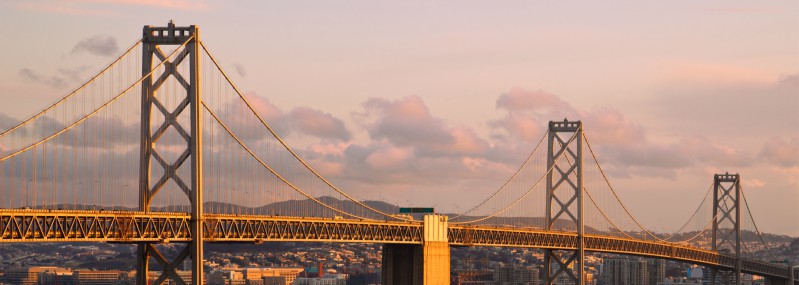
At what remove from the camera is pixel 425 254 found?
107 metres

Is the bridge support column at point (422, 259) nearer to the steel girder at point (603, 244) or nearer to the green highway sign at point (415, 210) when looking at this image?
the steel girder at point (603, 244)

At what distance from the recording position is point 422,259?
10725 cm

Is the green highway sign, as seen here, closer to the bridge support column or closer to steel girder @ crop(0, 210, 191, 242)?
the bridge support column

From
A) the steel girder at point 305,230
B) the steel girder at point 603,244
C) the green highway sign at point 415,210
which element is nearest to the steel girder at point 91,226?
the steel girder at point 305,230

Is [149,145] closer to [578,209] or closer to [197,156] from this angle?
[197,156]

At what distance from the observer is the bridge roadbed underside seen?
69250mm

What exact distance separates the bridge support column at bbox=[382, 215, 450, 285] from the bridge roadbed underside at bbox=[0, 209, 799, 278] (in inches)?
37.1

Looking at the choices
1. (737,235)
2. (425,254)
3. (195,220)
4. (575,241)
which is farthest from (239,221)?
(737,235)

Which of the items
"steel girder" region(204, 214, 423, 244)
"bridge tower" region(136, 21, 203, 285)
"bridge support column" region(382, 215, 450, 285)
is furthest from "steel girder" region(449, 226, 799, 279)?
"bridge tower" region(136, 21, 203, 285)

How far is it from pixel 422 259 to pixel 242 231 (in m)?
24.1

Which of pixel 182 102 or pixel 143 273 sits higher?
pixel 182 102

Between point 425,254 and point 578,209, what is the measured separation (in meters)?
28.6

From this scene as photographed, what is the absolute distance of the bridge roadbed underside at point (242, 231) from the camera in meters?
69.2

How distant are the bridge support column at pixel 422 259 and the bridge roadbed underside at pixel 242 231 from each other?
0.94 meters
